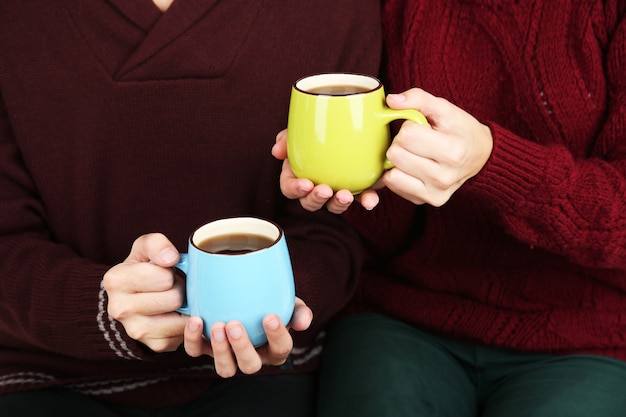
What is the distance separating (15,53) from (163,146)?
0.94 ft

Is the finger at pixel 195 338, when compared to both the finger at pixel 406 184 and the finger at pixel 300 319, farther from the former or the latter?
the finger at pixel 406 184

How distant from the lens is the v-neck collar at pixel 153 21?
1146mm

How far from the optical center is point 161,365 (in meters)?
1.23

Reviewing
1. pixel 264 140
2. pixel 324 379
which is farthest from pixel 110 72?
pixel 324 379

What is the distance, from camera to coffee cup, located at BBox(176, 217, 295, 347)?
80cm

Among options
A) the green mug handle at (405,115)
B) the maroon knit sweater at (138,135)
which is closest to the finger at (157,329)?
the maroon knit sweater at (138,135)

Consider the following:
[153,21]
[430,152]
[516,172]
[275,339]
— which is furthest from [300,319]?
[153,21]

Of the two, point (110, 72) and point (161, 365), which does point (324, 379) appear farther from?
point (110, 72)

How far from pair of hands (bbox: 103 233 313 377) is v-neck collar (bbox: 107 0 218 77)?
0.36m

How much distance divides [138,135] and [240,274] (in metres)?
0.48

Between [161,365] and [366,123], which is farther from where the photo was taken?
[161,365]

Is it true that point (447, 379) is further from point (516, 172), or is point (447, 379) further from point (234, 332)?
point (234, 332)

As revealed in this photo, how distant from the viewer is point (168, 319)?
0.95m

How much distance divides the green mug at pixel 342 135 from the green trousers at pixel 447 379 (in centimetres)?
37
